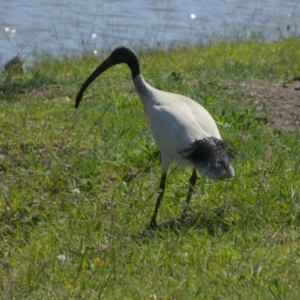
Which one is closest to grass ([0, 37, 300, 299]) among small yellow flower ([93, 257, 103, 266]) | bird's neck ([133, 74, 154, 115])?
small yellow flower ([93, 257, 103, 266])

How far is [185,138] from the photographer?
6000 millimetres

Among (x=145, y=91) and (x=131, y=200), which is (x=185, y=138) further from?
(x=145, y=91)

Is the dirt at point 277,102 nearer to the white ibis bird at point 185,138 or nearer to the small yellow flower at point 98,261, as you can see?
the white ibis bird at point 185,138

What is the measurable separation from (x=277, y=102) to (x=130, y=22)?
20.5 feet

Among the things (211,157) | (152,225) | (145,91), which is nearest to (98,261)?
(152,225)

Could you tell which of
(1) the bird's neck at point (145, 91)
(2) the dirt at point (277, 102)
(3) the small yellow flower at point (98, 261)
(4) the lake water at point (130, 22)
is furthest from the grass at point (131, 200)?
(4) the lake water at point (130, 22)

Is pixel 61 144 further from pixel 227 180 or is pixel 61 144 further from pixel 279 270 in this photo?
pixel 279 270

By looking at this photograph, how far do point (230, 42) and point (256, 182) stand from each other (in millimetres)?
5794

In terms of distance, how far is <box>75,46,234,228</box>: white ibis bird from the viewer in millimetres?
5727

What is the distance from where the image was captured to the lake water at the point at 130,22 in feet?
42.4

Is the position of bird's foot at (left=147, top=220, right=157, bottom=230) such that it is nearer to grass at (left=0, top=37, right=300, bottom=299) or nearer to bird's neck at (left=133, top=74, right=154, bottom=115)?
grass at (left=0, top=37, right=300, bottom=299)

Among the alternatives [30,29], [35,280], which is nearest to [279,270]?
[35,280]

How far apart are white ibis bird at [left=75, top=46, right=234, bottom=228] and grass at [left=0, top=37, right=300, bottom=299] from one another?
20 cm

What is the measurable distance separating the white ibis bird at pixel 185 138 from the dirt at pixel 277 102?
50.1 inches
